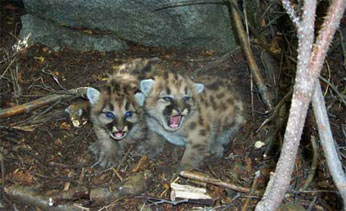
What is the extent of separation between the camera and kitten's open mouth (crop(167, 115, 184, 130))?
550 cm

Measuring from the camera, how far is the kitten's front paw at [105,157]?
219 inches

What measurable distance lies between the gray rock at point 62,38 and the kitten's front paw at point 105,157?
5.18 ft

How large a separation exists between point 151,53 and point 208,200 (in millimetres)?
2344

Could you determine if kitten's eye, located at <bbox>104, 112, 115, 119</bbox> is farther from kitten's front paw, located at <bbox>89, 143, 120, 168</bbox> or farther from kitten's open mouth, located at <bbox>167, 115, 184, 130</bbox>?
kitten's open mouth, located at <bbox>167, 115, 184, 130</bbox>

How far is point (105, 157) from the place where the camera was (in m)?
5.60

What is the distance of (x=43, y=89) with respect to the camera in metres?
6.24

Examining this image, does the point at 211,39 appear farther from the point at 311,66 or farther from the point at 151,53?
the point at 311,66

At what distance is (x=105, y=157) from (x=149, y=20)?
1821 millimetres

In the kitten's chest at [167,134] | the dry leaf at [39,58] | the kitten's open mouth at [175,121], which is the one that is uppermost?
the dry leaf at [39,58]

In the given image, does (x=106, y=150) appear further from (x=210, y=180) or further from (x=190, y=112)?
(x=210, y=180)

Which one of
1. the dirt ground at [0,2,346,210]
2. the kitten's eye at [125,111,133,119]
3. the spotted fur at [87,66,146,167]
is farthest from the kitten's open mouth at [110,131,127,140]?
the dirt ground at [0,2,346,210]

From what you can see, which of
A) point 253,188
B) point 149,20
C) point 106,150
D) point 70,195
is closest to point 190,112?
point 106,150

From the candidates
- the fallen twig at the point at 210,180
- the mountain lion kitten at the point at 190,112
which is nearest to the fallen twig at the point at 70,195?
the fallen twig at the point at 210,180

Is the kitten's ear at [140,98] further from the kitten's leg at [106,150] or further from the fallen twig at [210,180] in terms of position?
the fallen twig at [210,180]
